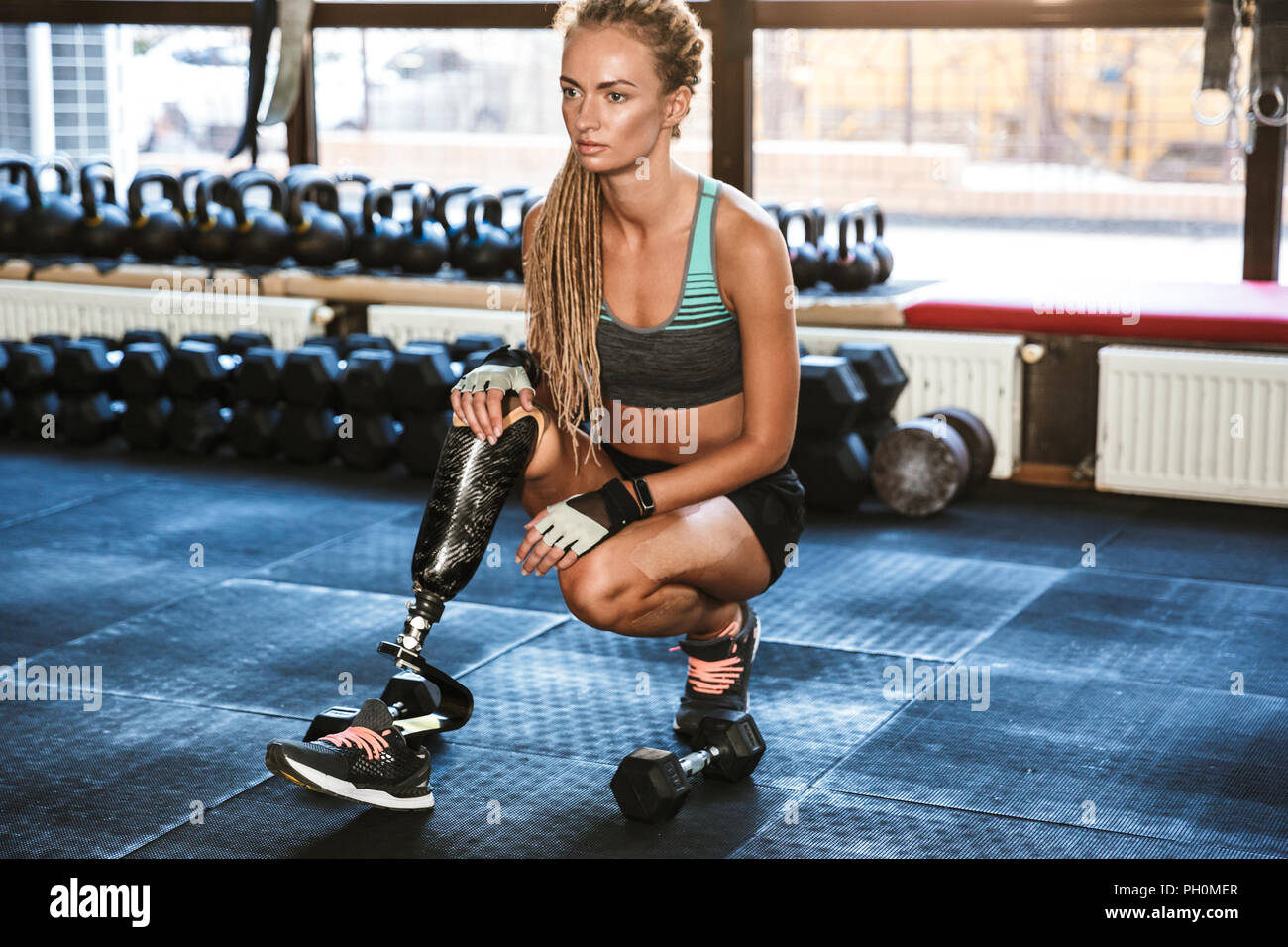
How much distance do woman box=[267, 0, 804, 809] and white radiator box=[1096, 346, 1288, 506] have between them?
5.30ft

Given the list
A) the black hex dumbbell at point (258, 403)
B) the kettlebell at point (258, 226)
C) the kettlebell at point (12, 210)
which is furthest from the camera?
the kettlebell at point (12, 210)

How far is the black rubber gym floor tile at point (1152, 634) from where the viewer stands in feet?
7.84

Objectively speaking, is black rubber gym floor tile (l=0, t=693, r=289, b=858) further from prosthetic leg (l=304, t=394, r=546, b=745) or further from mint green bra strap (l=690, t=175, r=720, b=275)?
mint green bra strap (l=690, t=175, r=720, b=275)

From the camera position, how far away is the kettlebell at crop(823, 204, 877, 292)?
12.4 ft

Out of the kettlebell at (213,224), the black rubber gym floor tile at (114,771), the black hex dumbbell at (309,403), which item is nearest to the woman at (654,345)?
the black rubber gym floor tile at (114,771)

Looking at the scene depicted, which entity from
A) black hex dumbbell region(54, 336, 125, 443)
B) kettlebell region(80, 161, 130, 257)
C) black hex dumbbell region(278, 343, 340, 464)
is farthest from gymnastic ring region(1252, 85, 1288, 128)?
kettlebell region(80, 161, 130, 257)

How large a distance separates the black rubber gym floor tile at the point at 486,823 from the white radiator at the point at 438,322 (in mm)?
2067

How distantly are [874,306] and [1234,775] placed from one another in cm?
190

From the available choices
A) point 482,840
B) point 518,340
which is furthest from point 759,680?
point 518,340

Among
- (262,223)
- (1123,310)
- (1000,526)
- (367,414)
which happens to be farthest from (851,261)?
(262,223)

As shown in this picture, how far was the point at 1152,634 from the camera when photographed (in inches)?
101

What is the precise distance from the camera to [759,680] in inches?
93.4

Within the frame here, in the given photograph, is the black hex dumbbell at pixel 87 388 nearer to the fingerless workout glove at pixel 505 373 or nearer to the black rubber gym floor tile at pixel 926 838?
the fingerless workout glove at pixel 505 373

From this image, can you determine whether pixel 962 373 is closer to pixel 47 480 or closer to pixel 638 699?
pixel 638 699
